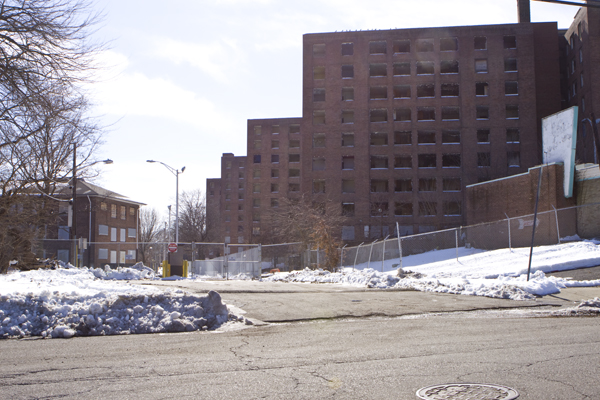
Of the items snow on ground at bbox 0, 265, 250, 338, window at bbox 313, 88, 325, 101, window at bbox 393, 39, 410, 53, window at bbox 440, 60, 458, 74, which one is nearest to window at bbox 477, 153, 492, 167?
window at bbox 440, 60, 458, 74

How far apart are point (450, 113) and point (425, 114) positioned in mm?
3293

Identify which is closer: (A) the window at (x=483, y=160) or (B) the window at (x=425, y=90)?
(A) the window at (x=483, y=160)

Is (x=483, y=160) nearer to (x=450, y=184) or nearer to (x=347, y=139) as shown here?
(x=450, y=184)

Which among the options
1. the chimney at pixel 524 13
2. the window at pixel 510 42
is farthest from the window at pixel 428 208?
the chimney at pixel 524 13

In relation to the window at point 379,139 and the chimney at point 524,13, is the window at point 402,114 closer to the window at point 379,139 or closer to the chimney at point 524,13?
the window at point 379,139

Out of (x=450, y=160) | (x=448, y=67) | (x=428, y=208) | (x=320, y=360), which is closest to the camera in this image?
(x=320, y=360)

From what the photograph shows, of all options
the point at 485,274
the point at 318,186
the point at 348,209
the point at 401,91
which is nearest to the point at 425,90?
the point at 401,91

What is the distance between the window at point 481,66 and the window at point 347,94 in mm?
16797

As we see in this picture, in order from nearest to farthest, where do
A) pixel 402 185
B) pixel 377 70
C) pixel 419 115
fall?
pixel 419 115 → pixel 402 185 → pixel 377 70

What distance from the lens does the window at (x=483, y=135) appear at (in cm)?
7088

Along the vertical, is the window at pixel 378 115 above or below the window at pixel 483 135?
above

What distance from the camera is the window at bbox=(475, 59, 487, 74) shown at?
233 ft

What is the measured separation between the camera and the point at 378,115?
73.2 metres

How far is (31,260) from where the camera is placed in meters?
27.1
